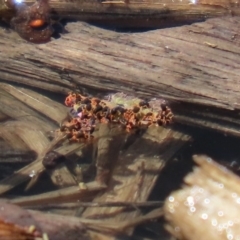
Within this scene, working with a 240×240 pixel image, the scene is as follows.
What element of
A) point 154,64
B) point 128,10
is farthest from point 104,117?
point 128,10

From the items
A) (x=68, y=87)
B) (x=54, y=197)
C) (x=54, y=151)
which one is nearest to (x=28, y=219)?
(x=54, y=197)

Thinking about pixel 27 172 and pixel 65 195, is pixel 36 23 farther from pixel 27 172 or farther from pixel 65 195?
pixel 65 195

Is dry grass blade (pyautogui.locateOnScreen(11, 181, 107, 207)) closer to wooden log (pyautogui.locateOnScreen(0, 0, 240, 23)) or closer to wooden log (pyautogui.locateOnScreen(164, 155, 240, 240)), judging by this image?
wooden log (pyautogui.locateOnScreen(164, 155, 240, 240))

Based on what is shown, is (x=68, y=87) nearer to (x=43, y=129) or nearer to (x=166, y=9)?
(x=43, y=129)

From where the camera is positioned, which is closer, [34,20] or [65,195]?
[65,195]

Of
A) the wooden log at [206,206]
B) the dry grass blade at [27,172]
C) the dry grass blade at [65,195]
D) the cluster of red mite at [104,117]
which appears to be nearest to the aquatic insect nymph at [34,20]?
the cluster of red mite at [104,117]
